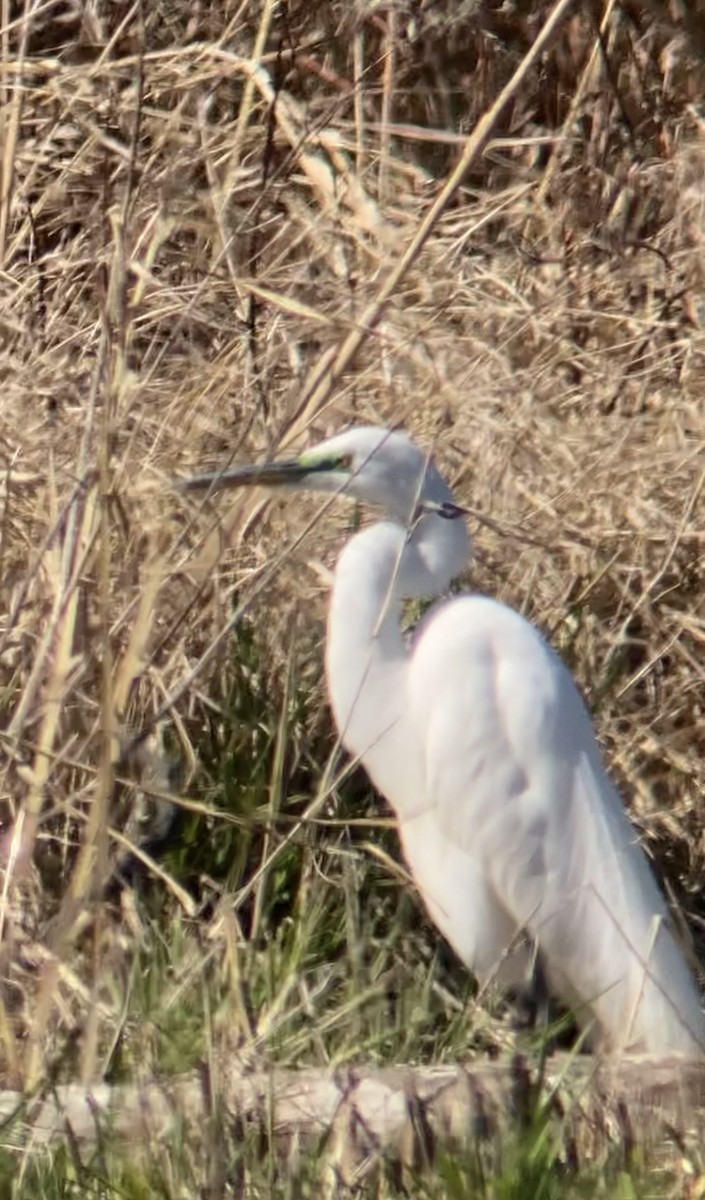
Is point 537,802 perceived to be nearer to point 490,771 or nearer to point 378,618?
point 490,771

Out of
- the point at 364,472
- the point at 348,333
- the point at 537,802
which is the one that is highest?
the point at 348,333

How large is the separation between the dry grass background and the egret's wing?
354 mm

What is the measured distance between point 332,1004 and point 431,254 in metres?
1.83

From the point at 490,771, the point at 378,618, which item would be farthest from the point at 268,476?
Result: the point at 490,771

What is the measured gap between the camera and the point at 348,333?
10.3ft

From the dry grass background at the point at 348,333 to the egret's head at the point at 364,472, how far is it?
93mm

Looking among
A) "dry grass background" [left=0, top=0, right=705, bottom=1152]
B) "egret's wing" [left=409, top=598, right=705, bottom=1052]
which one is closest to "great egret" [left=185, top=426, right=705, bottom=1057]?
"egret's wing" [left=409, top=598, right=705, bottom=1052]

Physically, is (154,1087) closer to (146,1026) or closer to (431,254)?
(146,1026)

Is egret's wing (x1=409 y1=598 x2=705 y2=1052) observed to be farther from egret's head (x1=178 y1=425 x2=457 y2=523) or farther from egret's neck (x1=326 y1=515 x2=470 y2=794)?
egret's head (x1=178 y1=425 x2=457 y2=523)

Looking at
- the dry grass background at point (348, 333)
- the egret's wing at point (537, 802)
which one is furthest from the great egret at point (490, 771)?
the dry grass background at point (348, 333)

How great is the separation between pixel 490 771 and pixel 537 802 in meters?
0.09

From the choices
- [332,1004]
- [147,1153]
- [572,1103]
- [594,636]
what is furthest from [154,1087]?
[594,636]

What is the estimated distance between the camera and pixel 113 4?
15.8ft

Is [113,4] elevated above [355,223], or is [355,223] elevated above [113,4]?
[113,4]
